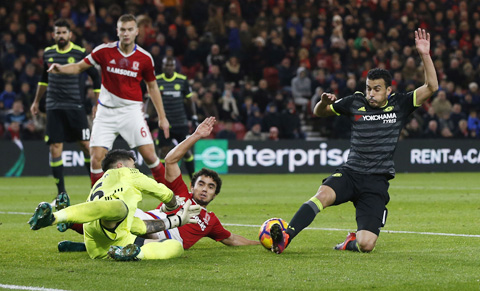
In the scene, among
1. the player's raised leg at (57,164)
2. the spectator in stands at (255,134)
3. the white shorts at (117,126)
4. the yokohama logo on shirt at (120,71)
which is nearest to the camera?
the yokohama logo on shirt at (120,71)

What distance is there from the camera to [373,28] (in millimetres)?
27828

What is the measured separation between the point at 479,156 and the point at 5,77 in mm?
13517

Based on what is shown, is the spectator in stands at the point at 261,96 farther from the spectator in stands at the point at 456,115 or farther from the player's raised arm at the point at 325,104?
the player's raised arm at the point at 325,104

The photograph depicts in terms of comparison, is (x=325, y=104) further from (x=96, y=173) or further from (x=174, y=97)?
(x=174, y=97)

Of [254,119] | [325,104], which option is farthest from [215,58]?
[325,104]

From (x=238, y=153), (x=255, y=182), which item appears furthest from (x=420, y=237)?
(x=238, y=153)

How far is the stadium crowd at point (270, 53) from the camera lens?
22.0m

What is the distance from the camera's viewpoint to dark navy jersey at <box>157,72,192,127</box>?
650 inches

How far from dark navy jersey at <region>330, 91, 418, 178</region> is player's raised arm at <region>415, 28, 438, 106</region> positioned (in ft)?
0.43

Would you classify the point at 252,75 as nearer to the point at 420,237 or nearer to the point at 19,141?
the point at 19,141

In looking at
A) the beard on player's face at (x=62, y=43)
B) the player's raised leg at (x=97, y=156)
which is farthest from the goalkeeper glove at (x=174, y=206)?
the beard on player's face at (x=62, y=43)

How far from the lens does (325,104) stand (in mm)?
7781

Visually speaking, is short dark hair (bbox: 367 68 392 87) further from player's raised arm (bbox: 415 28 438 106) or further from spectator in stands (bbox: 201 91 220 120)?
spectator in stands (bbox: 201 91 220 120)

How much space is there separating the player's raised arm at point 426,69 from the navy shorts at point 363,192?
0.89 m
